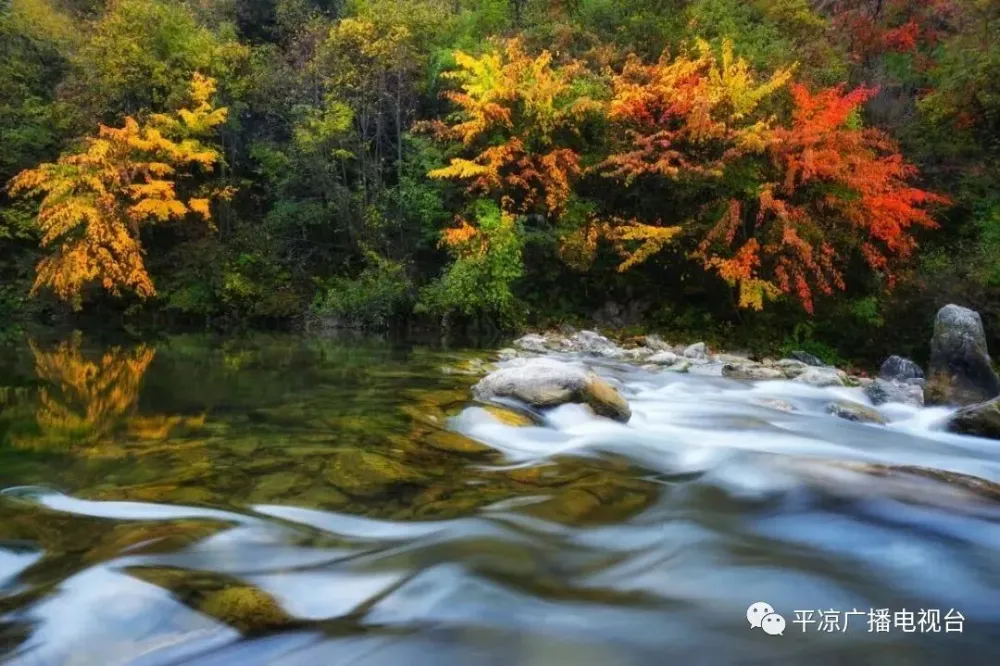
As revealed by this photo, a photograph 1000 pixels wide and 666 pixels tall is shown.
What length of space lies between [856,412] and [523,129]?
781 cm

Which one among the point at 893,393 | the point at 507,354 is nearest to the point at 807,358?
the point at 893,393

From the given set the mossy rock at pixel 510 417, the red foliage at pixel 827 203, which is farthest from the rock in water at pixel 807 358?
the mossy rock at pixel 510 417

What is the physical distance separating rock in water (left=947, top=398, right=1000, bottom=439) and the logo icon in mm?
3877

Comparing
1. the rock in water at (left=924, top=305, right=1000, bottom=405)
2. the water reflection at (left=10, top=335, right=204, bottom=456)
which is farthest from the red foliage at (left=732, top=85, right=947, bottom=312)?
the water reflection at (left=10, top=335, right=204, bottom=456)

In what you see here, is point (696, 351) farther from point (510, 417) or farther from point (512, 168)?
point (510, 417)

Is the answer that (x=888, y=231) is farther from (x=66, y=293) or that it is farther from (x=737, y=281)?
(x=66, y=293)

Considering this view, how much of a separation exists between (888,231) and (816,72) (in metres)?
4.62

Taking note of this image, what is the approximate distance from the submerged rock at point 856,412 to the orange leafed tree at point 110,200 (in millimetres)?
12558

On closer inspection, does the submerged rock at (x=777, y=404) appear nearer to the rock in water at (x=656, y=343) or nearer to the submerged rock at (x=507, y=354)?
the submerged rock at (x=507, y=354)

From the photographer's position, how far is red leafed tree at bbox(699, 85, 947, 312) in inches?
386

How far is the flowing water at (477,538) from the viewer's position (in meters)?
2.31

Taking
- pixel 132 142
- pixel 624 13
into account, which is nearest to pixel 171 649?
pixel 132 142

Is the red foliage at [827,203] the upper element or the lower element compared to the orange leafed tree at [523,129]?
lower

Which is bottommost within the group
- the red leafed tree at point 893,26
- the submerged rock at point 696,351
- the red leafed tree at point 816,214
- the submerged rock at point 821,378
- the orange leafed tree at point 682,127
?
the submerged rock at point 821,378
